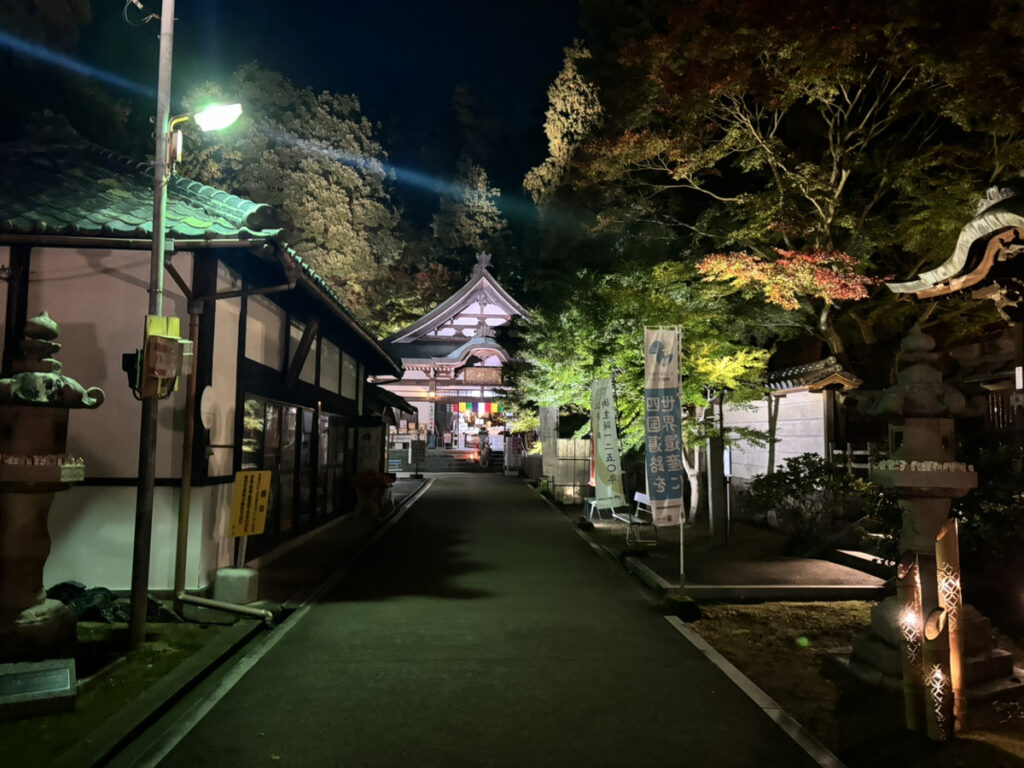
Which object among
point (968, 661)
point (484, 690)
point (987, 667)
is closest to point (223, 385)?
point (484, 690)

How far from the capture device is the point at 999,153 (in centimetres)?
1123

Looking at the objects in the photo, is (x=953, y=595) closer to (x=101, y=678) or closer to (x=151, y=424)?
(x=101, y=678)

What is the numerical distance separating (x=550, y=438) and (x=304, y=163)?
46.3ft

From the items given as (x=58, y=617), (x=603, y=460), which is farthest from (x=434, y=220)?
(x=58, y=617)

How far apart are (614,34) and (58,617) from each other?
18342 millimetres

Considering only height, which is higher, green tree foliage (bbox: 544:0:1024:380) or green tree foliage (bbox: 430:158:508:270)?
green tree foliage (bbox: 430:158:508:270)

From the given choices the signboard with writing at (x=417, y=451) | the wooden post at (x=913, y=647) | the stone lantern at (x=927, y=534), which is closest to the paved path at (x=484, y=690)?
the wooden post at (x=913, y=647)

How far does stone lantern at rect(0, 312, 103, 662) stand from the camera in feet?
18.8

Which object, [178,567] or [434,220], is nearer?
[178,567]

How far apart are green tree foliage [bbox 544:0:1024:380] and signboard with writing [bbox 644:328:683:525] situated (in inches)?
160

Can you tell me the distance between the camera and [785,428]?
16.5 metres

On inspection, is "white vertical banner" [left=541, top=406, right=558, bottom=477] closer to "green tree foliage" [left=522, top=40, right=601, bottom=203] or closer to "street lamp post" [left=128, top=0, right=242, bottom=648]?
"green tree foliage" [left=522, top=40, right=601, bottom=203]

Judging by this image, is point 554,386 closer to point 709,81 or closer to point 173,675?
point 709,81

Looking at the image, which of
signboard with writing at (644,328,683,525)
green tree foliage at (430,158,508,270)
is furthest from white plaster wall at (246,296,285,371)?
green tree foliage at (430,158,508,270)
